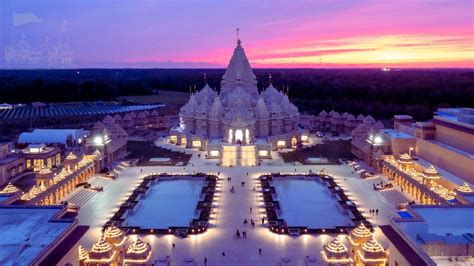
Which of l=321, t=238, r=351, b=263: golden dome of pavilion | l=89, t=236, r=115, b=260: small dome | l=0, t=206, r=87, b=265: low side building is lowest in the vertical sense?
l=321, t=238, r=351, b=263: golden dome of pavilion

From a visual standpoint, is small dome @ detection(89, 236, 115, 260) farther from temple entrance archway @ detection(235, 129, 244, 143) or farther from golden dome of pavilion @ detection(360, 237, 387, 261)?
temple entrance archway @ detection(235, 129, 244, 143)

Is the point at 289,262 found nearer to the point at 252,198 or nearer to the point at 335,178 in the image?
the point at 252,198

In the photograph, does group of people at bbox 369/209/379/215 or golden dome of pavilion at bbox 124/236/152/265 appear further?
group of people at bbox 369/209/379/215

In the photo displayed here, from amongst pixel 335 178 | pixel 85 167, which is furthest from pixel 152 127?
pixel 335 178

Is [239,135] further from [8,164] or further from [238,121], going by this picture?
[8,164]

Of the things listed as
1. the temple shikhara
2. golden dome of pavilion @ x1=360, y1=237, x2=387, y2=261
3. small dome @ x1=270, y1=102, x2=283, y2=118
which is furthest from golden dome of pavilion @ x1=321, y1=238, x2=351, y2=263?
small dome @ x1=270, y1=102, x2=283, y2=118

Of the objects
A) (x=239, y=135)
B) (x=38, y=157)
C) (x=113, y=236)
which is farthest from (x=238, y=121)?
(x=113, y=236)
